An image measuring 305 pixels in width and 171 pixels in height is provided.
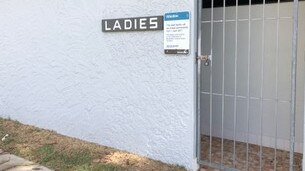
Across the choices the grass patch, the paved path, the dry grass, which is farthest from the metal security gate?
the paved path

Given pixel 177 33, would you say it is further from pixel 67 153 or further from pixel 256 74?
pixel 67 153

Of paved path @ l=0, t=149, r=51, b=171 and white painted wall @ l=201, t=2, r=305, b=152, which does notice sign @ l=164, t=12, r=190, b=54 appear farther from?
paved path @ l=0, t=149, r=51, b=171

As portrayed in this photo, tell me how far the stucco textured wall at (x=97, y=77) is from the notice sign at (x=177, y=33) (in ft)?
0.29

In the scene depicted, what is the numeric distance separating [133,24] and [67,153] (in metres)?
1.94

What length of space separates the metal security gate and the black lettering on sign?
56cm

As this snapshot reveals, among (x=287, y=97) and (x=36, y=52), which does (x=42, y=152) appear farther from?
(x=287, y=97)

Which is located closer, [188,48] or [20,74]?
[188,48]

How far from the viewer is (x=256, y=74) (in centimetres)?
584

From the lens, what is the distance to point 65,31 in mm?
6258

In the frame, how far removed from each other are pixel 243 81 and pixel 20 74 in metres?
3.70

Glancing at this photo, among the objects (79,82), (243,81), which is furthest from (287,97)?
(79,82)

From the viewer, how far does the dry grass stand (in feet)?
16.9

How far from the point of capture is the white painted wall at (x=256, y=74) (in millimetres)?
5461

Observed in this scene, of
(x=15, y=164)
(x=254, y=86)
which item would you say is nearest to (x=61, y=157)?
(x=15, y=164)
